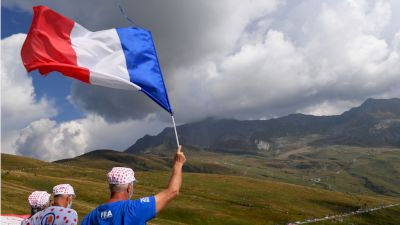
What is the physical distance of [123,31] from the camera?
47.3 feet

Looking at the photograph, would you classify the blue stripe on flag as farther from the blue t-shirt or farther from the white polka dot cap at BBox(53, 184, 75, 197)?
the blue t-shirt

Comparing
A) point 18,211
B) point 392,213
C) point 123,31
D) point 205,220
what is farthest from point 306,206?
point 123,31

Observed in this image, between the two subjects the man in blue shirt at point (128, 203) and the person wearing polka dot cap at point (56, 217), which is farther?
the person wearing polka dot cap at point (56, 217)

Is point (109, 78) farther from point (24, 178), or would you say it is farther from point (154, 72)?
point (24, 178)

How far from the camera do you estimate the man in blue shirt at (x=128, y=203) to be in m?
8.45

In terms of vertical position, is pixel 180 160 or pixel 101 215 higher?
pixel 180 160

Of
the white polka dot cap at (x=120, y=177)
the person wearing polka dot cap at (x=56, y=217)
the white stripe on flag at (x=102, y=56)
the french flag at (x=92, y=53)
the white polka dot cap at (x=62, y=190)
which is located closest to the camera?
the white polka dot cap at (x=120, y=177)

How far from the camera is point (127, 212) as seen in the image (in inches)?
337

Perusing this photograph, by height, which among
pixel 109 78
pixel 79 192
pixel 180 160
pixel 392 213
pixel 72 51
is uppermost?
pixel 72 51

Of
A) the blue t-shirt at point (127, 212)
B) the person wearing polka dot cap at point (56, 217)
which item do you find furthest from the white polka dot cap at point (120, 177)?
the person wearing polka dot cap at point (56, 217)

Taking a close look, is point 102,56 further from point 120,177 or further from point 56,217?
point 120,177

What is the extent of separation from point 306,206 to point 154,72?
178m

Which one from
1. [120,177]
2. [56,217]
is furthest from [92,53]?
[120,177]

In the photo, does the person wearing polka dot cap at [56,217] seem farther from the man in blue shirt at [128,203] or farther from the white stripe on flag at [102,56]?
the white stripe on flag at [102,56]
